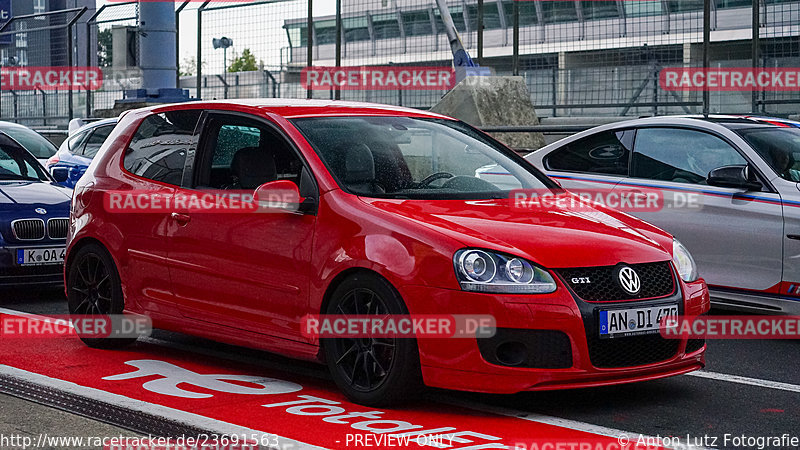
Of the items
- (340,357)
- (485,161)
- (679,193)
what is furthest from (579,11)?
(340,357)

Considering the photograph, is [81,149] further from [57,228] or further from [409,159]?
[409,159]

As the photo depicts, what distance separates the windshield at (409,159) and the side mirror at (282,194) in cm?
24

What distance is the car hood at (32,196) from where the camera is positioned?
9672mm

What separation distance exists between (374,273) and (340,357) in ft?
1.58

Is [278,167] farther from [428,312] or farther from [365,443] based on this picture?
[365,443]

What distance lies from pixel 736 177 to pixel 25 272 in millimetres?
5387

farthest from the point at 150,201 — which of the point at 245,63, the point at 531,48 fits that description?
the point at 245,63

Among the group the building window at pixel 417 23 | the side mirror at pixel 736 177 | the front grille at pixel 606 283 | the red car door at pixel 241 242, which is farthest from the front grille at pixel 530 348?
the building window at pixel 417 23

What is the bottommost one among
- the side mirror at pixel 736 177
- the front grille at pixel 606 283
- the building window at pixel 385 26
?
the front grille at pixel 606 283

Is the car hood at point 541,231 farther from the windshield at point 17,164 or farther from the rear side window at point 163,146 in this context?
the windshield at point 17,164

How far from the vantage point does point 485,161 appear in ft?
22.9

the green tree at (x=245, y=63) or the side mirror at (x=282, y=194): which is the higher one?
the green tree at (x=245, y=63)

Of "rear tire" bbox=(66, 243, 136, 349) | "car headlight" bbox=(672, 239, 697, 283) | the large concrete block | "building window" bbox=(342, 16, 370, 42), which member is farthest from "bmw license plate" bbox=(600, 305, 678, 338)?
"building window" bbox=(342, 16, 370, 42)

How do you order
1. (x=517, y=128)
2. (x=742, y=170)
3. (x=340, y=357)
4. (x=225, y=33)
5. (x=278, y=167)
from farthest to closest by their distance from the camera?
(x=225, y=33) < (x=517, y=128) < (x=742, y=170) < (x=278, y=167) < (x=340, y=357)
